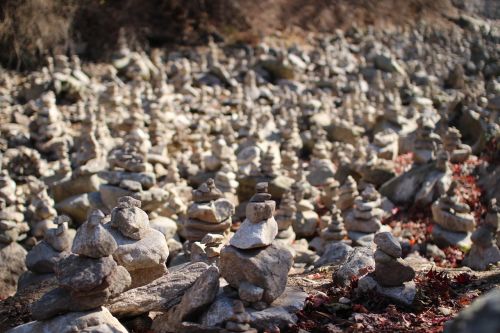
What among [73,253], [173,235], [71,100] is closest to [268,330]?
[73,253]

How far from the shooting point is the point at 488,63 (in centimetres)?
2959

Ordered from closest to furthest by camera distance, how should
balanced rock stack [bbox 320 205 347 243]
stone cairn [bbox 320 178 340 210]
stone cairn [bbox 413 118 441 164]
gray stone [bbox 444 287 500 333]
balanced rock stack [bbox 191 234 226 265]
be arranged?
gray stone [bbox 444 287 500 333] → balanced rock stack [bbox 191 234 226 265] → balanced rock stack [bbox 320 205 347 243] → stone cairn [bbox 320 178 340 210] → stone cairn [bbox 413 118 441 164]

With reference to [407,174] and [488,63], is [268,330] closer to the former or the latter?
[407,174]

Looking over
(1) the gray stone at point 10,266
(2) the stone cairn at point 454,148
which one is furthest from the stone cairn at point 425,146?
(1) the gray stone at point 10,266

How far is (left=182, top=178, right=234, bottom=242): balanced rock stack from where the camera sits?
9039 mm

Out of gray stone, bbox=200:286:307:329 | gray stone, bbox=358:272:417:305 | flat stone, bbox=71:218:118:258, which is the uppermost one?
flat stone, bbox=71:218:118:258

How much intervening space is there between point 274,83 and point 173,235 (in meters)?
15.5

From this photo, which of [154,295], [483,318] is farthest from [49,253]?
[483,318]

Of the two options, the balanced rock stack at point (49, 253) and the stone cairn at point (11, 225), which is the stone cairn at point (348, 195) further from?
A: the stone cairn at point (11, 225)

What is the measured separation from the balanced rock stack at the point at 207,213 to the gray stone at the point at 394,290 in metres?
3.32

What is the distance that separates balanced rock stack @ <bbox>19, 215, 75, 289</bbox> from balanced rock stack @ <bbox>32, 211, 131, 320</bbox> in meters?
3.07

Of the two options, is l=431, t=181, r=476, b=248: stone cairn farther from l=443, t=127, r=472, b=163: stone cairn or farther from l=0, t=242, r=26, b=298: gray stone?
l=0, t=242, r=26, b=298: gray stone

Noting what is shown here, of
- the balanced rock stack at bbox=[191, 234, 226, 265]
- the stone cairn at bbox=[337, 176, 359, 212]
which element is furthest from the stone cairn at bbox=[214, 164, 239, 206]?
the balanced rock stack at bbox=[191, 234, 226, 265]

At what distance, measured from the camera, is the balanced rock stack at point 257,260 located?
18.8 ft
